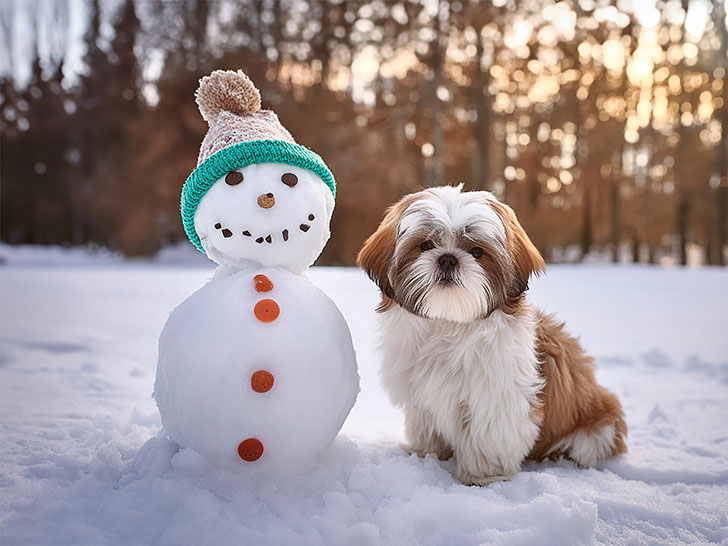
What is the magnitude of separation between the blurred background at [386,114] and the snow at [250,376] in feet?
29.3

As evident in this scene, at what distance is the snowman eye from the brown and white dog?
46 cm

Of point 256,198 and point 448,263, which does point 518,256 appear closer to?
point 448,263

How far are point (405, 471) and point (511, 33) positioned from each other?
15542 millimetres

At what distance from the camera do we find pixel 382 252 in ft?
7.79

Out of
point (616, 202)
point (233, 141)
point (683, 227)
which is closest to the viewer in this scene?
point (233, 141)

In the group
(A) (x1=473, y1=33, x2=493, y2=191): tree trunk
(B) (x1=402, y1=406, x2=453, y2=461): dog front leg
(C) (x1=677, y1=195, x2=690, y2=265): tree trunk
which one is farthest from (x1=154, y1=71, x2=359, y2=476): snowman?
(C) (x1=677, y1=195, x2=690, y2=265): tree trunk

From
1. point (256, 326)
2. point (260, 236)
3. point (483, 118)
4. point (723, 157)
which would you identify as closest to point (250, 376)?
point (256, 326)

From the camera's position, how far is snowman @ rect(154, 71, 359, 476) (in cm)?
199

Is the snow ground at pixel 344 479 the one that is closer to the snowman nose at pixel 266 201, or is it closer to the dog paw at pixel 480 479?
the dog paw at pixel 480 479

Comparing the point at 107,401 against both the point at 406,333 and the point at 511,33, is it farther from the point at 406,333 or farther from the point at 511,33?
the point at 511,33

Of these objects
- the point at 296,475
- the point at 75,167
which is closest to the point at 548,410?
the point at 296,475

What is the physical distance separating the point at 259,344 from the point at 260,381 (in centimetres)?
13

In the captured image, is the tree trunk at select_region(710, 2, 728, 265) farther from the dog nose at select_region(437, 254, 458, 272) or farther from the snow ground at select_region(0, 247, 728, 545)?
the dog nose at select_region(437, 254, 458, 272)

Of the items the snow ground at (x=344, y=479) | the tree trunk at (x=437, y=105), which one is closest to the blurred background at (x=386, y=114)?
the tree trunk at (x=437, y=105)
